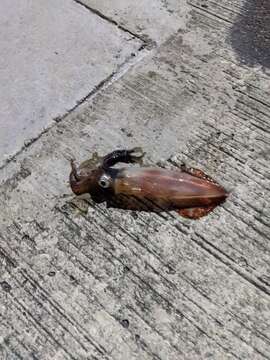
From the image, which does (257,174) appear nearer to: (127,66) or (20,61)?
(127,66)

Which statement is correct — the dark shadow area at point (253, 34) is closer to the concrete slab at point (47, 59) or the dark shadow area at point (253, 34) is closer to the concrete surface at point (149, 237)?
the concrete surface at point (149, 237)

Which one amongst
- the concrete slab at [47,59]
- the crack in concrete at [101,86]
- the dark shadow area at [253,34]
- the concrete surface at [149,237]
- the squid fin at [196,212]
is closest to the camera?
the concrete surface at [149,237]

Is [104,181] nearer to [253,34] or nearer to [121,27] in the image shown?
[121,27]

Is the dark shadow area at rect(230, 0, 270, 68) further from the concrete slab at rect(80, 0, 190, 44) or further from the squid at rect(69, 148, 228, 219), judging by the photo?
the squid at rect(69, 148, 228, 219)

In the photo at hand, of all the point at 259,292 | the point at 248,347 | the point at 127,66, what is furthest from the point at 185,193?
the point at 127,66

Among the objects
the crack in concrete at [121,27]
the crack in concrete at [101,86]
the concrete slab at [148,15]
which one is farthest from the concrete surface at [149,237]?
the concrete slab at [148,15]

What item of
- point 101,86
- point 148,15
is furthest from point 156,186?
point 148,15

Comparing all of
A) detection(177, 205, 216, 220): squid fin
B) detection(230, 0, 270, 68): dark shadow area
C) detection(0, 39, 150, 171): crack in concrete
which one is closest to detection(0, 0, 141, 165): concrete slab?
detection(0, 39, 150, 171): crack in concrete
